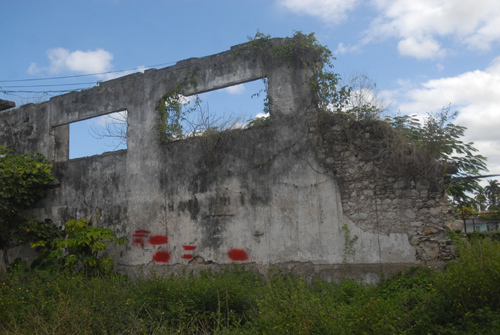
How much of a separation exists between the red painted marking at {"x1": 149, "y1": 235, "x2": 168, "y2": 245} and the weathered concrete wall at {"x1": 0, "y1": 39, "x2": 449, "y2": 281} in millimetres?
29

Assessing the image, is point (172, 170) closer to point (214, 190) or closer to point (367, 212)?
point (214, 190)

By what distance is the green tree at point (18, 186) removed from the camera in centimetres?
1002

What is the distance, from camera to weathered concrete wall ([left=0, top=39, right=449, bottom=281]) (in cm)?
724

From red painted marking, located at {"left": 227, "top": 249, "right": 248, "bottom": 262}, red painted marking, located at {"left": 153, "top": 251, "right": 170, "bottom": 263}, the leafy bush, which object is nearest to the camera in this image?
red painted marking, located at {"left": 227, "top": 249, "right": 248, "bottom": 262}

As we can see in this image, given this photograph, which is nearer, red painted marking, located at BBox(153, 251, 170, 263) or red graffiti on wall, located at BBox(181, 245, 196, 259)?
red graffiti on wall, located at BBox(181, 245, 196, 259)

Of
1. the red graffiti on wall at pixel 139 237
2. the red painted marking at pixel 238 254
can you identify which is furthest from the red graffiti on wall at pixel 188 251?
the red graffiti on wall at pixel 139 237

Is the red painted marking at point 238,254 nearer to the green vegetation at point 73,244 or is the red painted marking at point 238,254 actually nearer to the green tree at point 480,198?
the green vegetation at point 73,244

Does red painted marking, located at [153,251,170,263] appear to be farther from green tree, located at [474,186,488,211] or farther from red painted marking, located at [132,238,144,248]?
green tree, located at [474,186,488,211]

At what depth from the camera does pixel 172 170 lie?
9328 mm

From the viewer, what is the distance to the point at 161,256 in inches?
360

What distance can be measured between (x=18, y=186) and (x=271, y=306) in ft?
25.5

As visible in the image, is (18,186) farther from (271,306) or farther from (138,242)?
(271,306)

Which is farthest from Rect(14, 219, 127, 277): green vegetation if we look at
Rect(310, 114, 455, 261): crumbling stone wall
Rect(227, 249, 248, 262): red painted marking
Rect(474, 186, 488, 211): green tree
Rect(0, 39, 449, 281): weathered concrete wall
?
Rect(474, 186, 488, 211): green tree

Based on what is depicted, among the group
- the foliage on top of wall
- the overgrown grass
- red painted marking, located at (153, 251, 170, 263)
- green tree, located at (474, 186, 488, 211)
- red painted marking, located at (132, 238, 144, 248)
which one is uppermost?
the foliage on top of wall
